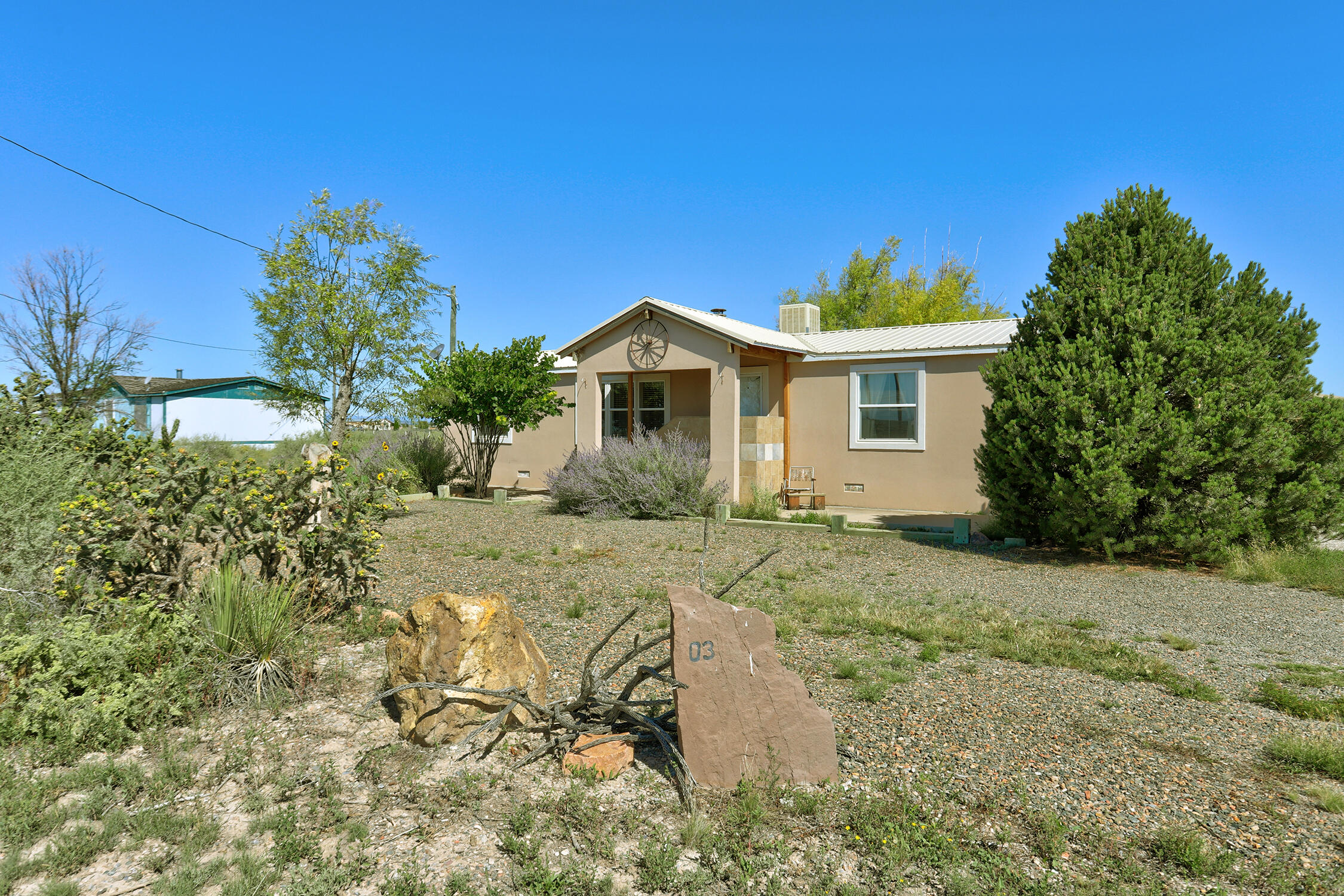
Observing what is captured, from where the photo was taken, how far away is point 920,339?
13664 mm

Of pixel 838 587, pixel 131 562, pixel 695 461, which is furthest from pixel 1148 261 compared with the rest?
pixel 131 562

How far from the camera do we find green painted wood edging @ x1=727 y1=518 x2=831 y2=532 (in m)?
10.8

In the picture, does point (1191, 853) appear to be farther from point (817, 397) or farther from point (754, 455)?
point (817, 397)

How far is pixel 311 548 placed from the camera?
5133 millimetres

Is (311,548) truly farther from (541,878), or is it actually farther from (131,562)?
(541,878)

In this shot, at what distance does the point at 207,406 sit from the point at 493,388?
27909 millimetres

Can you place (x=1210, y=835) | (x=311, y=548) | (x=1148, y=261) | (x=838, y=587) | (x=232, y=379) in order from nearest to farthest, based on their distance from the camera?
(x=1210, y=835) → (x=311, y=548) → (x=838, y=587) → (x=1148, y=261) → (x=232, y=379)

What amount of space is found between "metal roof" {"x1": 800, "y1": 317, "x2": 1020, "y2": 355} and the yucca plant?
1069 centimetres

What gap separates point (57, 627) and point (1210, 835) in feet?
17.9

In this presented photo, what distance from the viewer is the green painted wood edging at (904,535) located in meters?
10.1

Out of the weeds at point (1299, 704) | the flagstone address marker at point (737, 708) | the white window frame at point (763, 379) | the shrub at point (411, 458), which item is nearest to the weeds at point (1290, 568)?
the weeds at point (1299, 704)

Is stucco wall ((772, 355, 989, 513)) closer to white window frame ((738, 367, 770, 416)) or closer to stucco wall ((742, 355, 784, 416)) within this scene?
stucco wall ((742, 355, 784, 416))

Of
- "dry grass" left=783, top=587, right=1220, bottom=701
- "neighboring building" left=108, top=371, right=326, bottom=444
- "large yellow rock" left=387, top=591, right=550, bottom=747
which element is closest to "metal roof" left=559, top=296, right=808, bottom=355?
"dry grass" left=783, top=587, right=1220, bottom=701

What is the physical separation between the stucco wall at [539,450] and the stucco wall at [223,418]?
17467 mm
